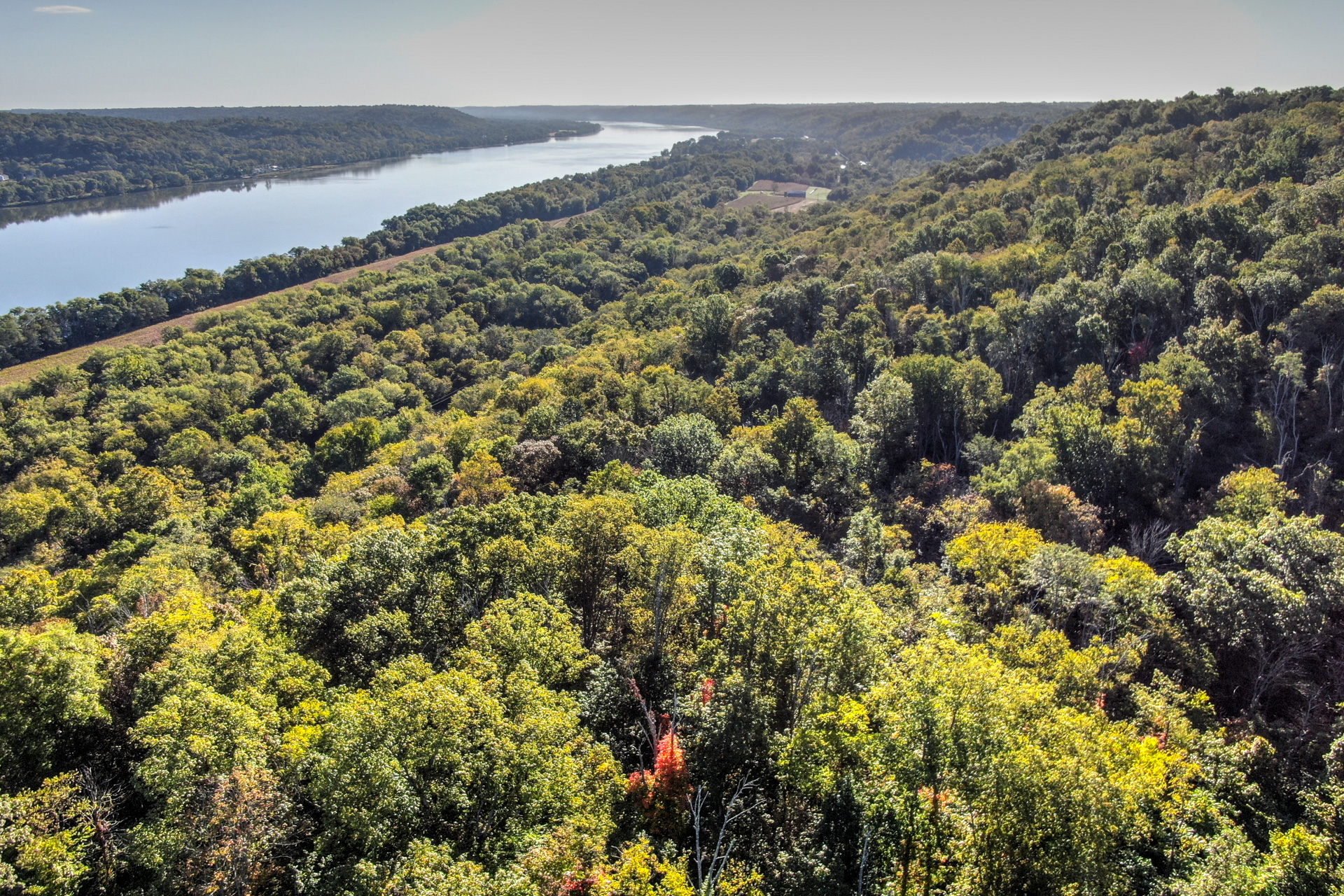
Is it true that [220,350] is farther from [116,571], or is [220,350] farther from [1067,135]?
[1067,135]

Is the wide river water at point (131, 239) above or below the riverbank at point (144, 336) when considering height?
above

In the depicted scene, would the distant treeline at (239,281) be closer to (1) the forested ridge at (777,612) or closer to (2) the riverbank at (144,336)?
(2) the riverbank at (144,336)

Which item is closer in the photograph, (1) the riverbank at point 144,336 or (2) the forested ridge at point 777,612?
(2) the forested ridge at point 777,612

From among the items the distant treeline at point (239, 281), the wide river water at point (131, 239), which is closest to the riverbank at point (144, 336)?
the distant treeline at point (239, 281)

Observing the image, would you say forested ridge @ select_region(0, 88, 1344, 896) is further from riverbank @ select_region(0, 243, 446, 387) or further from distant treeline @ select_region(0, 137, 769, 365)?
distant treeline @ select_region(0, 137, 769, 365)

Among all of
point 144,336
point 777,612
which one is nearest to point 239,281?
point 144,336

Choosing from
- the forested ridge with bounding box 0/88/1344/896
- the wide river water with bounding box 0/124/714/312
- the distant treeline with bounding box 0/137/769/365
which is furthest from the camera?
the wide river water with bounding box 0/124/714/312

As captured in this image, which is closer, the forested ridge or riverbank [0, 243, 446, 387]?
the forested ridge

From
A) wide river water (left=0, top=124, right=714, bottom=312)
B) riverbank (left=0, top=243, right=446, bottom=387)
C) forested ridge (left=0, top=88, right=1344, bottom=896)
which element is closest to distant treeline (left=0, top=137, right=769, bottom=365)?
riverbank (left=0, top=243, right=446, bottom=387)

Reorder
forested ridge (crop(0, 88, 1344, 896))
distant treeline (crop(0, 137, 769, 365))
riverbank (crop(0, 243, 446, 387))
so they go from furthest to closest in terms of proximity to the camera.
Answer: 1. distant treeline (crop(0, 137, 769, 365))
2. riverbank (crop(0, 243, 446, 387))
3. forested ridge (crop(0, 88, 1344, 896))
